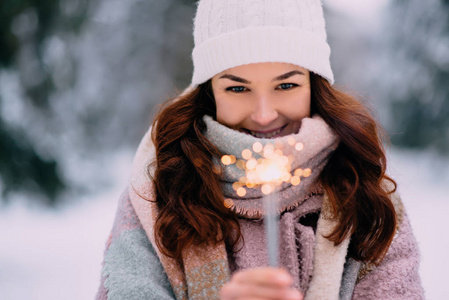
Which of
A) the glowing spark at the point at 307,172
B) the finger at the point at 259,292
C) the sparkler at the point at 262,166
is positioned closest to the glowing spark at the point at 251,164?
the sparkler at the point at 262,166

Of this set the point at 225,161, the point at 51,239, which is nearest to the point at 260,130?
the point at 225,161

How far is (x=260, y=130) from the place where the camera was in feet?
2.97

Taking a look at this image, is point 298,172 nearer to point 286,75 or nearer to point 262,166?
point 262,166

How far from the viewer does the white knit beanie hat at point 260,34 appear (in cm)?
83

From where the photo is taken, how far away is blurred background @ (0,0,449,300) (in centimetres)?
212

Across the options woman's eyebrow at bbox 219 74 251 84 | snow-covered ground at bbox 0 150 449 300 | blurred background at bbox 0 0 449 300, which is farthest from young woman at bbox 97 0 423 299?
blurred background at bbox 0 0 449 300

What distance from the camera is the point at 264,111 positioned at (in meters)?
0.85

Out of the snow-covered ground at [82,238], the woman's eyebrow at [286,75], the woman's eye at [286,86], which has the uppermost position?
the woman's eyebrow at [286,75]

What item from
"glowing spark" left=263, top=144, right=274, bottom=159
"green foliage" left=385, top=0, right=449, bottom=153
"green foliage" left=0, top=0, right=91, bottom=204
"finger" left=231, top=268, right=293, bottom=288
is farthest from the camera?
"green foliage" left=385, top=0, right=449, bottom=153

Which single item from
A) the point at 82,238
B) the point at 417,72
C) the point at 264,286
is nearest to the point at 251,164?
the point at 264,286

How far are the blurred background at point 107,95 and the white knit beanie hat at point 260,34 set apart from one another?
1.20 m

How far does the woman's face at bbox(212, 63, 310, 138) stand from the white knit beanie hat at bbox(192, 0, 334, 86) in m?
0.02

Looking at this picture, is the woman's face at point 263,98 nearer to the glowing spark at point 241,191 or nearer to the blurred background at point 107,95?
the glowing spark at point 241,191

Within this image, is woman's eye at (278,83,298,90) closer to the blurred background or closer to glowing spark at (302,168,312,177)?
glowing spark at (302,168,312,177)
